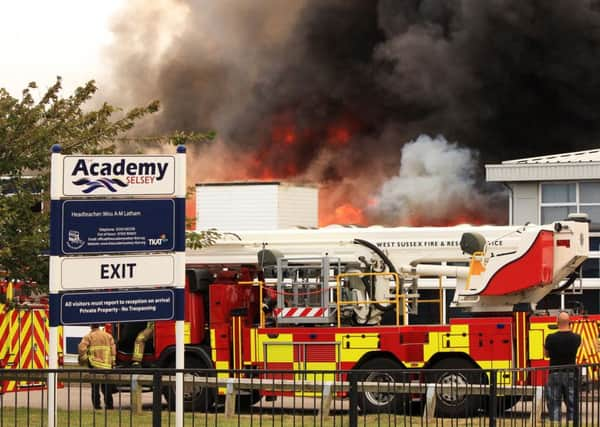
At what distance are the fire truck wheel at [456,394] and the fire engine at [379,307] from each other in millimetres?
5958

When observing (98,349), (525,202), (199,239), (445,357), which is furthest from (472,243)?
(525,202)

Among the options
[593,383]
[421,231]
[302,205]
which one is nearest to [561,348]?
[593,383]


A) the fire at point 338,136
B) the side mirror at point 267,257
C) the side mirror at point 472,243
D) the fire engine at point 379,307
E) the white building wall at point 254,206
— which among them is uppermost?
the fire at point 338,136

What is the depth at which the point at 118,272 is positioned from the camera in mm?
14125

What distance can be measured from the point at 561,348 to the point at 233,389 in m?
4.80

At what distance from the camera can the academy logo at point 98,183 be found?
46.3ft

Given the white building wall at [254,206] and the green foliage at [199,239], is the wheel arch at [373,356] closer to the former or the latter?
the green foliage at [199,239]

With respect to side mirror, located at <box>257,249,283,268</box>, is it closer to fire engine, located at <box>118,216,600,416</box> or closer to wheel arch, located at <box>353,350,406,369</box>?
fire engine, located at <box>118,216,600,416</box>

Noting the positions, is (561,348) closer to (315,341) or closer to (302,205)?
(315,341)

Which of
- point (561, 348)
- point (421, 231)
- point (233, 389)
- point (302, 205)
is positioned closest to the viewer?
point (233, 389)

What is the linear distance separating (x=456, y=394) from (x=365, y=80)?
4493 centimetres

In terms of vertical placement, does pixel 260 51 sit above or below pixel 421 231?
above

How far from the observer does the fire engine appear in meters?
21.6

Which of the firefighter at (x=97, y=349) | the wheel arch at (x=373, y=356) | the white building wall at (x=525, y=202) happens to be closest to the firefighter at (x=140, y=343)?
the firefighter at (x=97, y=349)
